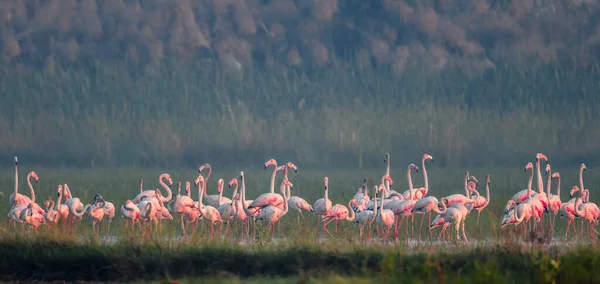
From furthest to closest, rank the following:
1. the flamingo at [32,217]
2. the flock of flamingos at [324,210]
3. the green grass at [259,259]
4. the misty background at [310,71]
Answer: the misty background at [310,71] → the flock of flamingos at [324,210] → the flamingo at [32,217] → the green grass at [259,259]

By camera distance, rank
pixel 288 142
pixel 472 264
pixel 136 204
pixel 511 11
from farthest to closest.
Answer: pixel 511 11 < pixel 288 142 < pixel 136 204 < pixel 472 264

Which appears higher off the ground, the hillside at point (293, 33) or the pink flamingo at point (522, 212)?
the hillside at point (293, 33)

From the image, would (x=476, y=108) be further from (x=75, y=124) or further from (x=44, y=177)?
(x=44, y=177)

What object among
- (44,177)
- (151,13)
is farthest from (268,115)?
(44,177)

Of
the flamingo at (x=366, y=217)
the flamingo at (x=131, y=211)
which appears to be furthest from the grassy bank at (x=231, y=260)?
the flamingo at (x=131, y=211)

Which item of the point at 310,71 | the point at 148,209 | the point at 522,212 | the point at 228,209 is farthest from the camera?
the point at 310,71

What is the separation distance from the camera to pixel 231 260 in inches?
725

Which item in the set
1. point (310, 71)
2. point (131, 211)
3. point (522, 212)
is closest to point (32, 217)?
point (131, 211)

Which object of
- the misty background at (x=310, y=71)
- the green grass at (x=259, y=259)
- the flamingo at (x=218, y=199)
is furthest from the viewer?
the misty background at (x=310, y=71)

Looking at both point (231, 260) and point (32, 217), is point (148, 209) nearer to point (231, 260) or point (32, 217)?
point (32, 217)

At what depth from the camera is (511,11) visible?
301 ft

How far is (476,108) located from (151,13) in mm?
26414

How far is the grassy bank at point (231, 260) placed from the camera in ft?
57.0

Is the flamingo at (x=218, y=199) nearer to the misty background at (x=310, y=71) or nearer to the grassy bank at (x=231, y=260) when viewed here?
the grassy bank at (x=231, y=260)
